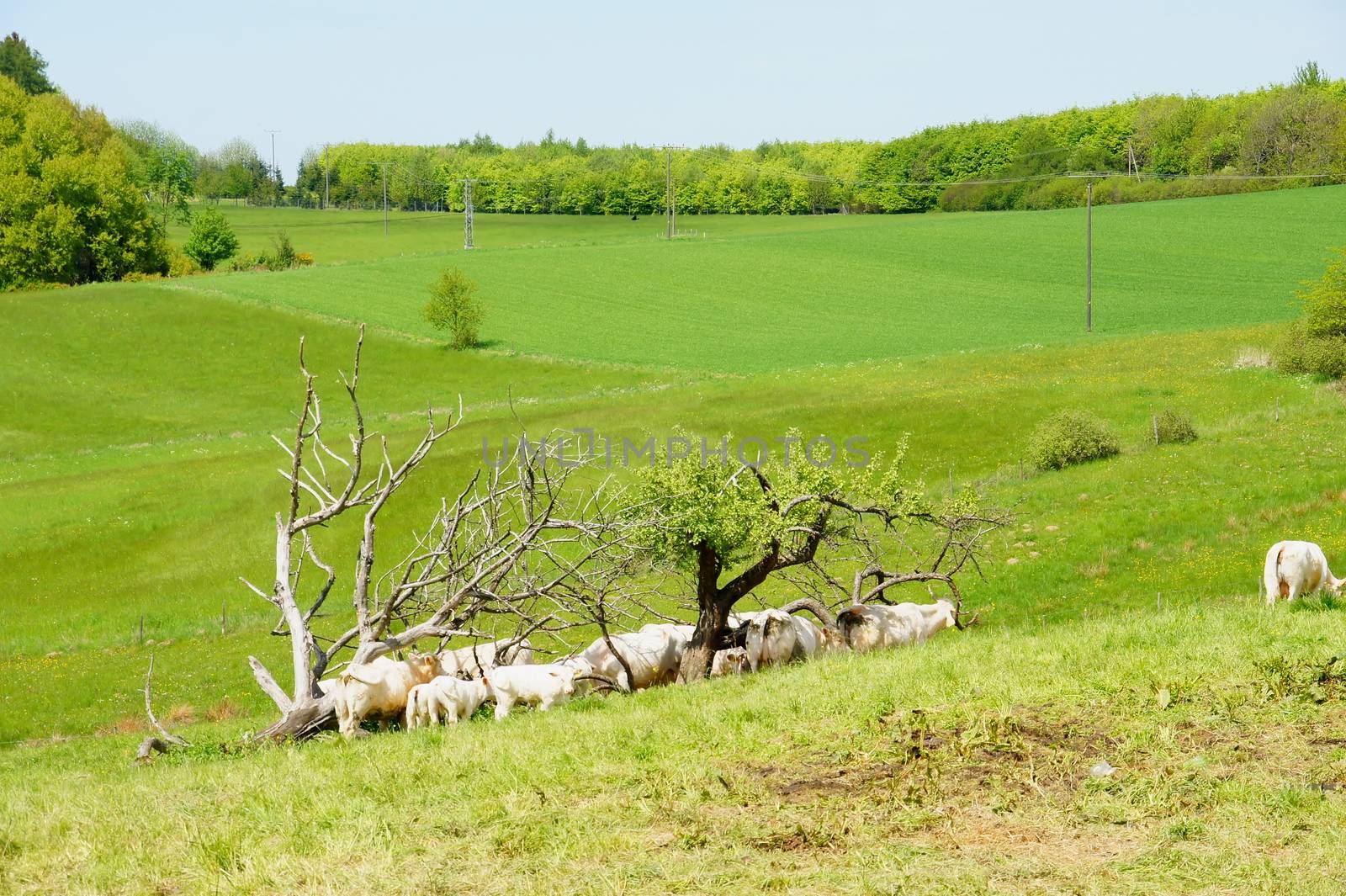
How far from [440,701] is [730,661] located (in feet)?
15.8

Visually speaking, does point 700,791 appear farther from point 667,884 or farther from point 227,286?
point 227,286

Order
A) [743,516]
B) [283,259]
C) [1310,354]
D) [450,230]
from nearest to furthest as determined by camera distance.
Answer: [743,516], [1310,354], [283,259], [450,230]

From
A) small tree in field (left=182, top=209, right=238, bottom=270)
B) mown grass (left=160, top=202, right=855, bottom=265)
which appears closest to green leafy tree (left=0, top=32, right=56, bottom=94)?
mown grass (left=160, top=202, right=855, bottom=265)

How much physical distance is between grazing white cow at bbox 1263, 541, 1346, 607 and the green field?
2.27ft

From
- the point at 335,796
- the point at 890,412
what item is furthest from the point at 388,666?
the point at 890,412

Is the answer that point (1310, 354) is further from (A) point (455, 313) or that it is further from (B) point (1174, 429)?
(A) point (455, 313)

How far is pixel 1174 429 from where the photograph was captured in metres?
42.2

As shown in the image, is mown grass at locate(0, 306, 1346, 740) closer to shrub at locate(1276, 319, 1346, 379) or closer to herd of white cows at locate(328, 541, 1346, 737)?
shrub at locate(1276, 319, 1346, 379)

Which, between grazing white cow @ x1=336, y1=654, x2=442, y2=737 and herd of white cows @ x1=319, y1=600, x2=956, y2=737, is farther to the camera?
herd of white cows @ x1=319, y1=600, x2=956, y2=737

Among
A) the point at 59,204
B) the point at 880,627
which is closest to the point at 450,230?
the point at 59,204

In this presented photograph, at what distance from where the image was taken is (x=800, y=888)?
8.51m

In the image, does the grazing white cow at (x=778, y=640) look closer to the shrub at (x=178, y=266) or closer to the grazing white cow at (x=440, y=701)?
the grazing white cow at (x=440, y=701)

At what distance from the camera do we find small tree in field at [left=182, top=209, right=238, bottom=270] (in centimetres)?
12900

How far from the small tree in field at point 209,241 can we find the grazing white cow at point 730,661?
122488 mm
